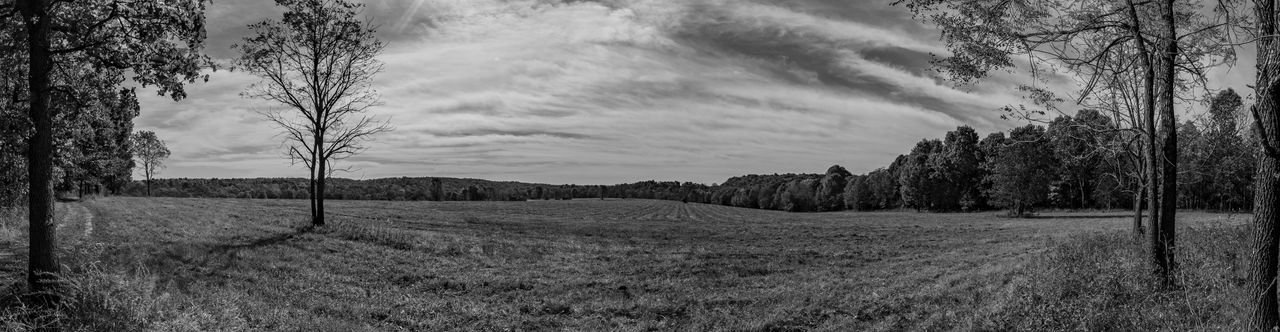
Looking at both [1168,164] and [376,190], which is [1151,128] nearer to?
[1168,164]

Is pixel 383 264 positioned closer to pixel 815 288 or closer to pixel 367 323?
pixel 367 323

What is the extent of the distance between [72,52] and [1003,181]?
69.9 m

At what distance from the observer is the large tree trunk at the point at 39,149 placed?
32.2ft

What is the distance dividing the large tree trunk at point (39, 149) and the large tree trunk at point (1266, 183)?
60.2 feet

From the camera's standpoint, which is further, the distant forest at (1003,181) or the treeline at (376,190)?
the treeline at (376,190)

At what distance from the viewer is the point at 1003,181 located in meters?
59.8

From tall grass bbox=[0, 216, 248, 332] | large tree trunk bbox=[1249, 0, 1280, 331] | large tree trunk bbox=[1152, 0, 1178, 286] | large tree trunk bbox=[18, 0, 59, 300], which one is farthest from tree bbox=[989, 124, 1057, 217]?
large tree trunk bbox=[18, 0, 59, 300]

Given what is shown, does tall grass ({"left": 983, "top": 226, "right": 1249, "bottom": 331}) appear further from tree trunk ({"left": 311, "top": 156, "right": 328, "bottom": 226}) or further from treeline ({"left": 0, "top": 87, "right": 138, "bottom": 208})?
tree trunk ({"left": 311, "top": 156, "right": 328, "bottom": 226})

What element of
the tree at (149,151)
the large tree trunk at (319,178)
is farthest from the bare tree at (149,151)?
the large tree trunk at (319,178)

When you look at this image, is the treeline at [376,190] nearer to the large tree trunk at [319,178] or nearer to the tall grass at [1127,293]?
the large tree trunk at [319,178]

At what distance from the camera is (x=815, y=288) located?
51.5 ft

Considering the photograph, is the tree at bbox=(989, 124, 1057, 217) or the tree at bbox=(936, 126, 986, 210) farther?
the tree at bbox=(936, 126, 986, 210)

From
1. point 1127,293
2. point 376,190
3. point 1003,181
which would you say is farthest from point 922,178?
point 376,190

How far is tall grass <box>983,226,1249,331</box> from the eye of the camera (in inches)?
355
